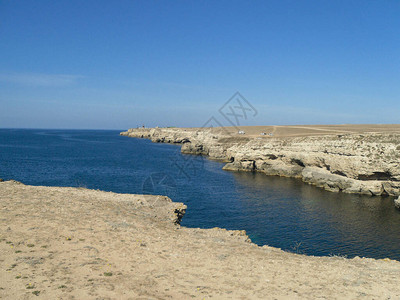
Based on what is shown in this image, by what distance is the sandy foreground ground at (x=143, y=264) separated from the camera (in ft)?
36.3

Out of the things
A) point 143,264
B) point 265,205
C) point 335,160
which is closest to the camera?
point 143,264

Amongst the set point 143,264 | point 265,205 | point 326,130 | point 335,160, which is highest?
point 326,130

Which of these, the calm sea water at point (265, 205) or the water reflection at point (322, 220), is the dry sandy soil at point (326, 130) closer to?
the calm sea water at point (265, 205)

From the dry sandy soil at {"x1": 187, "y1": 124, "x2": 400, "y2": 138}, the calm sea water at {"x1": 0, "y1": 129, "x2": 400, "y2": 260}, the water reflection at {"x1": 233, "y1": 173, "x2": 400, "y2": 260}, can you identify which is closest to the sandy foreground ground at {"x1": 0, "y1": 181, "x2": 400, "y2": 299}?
the water reflection at {"x1": 233, "y1": 173, "x2": 400, "y2": 260}

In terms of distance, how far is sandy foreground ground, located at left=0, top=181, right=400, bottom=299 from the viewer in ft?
36.3

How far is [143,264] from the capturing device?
43.8 feet

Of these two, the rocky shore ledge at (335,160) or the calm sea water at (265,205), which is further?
the rocky shore ledge at (335,160)

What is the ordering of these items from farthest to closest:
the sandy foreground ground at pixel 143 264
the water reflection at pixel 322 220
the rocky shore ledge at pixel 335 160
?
the rocky shore ledge at pixel 335 160 → the water reflection at pixel 322 220 → the sandy foreground ground at pixel 143 264

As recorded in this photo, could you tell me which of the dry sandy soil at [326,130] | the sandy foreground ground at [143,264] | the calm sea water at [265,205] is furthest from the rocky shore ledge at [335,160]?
the sandy foreground ground at [143,264]

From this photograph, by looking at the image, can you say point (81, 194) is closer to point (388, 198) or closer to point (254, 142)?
point (388, 198)

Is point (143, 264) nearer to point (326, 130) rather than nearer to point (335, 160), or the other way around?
point (335, 160)

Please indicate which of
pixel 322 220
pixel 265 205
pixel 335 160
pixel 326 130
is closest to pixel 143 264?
pixel 322 220

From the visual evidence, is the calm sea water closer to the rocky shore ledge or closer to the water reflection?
the water reflection

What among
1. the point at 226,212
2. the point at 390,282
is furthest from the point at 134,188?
the point at 390,282
